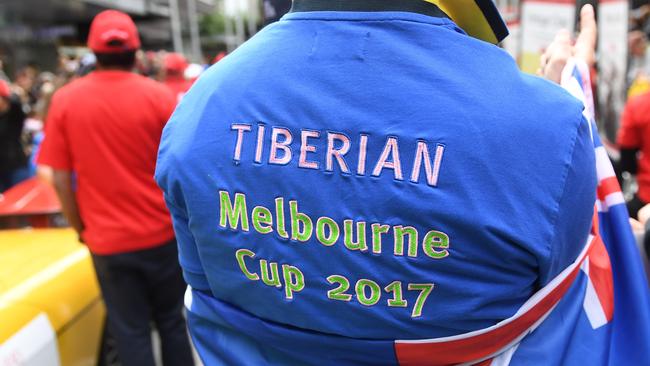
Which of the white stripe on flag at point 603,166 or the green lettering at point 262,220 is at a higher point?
the white stripe on flag at point 603,166

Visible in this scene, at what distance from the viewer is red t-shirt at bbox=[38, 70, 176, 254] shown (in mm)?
2699

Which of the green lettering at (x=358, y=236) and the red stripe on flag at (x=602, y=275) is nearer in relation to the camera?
the green lettering at (x=358, y=236)

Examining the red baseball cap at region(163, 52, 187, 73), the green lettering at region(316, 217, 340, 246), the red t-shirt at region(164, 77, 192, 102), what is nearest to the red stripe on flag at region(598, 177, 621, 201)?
the green lettering at region(316, 217, 340, 246)

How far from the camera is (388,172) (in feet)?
2.87

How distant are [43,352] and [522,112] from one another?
2.26 metres

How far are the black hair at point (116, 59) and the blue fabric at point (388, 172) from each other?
6.53ft

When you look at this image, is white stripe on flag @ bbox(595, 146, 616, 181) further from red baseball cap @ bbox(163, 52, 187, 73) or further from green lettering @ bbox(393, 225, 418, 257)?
red baseball cap @ bbox(163, 52, 187, 73)

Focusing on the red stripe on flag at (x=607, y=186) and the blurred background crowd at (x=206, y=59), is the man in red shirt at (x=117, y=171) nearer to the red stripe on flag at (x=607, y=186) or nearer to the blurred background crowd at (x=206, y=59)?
the blurred background crowd at (x=206, y=59)

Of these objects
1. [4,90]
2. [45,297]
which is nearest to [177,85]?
[4,90]

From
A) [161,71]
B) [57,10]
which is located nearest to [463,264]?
[161,71]

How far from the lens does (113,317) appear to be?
289 centimetres

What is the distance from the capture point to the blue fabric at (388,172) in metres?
0.85

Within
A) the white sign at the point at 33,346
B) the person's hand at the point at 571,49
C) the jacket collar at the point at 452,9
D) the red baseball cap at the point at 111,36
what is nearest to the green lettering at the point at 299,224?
the jacket collar at the point at 452,9

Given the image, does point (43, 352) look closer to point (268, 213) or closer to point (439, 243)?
point (268, 213)
